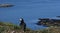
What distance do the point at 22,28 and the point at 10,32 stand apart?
4.11ft

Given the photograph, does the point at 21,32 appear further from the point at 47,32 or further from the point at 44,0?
the point at 44,0

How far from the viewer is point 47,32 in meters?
7.53

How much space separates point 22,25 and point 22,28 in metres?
0.18

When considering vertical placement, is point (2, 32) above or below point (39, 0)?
below

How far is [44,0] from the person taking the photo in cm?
8069

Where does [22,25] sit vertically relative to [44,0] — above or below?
below

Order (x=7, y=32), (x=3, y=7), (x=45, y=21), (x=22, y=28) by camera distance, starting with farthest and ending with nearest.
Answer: (x=3, y=7) → (x=45, y=21) → (x=22, y=28) → (x=7, y=32)

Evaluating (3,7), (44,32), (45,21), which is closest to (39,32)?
(44,32)

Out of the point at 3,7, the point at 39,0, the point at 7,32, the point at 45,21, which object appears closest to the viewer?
the point at 7,32

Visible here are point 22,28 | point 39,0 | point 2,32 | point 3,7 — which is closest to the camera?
point 2,32

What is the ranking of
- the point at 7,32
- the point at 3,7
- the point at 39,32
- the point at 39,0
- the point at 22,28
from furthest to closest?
the point at 39,0 → the point at 3,7 → the point at 22,28 → the point at 39,32 → the point at 7,32

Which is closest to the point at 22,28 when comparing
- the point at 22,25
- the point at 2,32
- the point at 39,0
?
the point at 22,25

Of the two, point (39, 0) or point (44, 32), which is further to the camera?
point (39, 0)

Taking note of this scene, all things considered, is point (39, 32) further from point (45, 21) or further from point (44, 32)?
point (45, 21)
